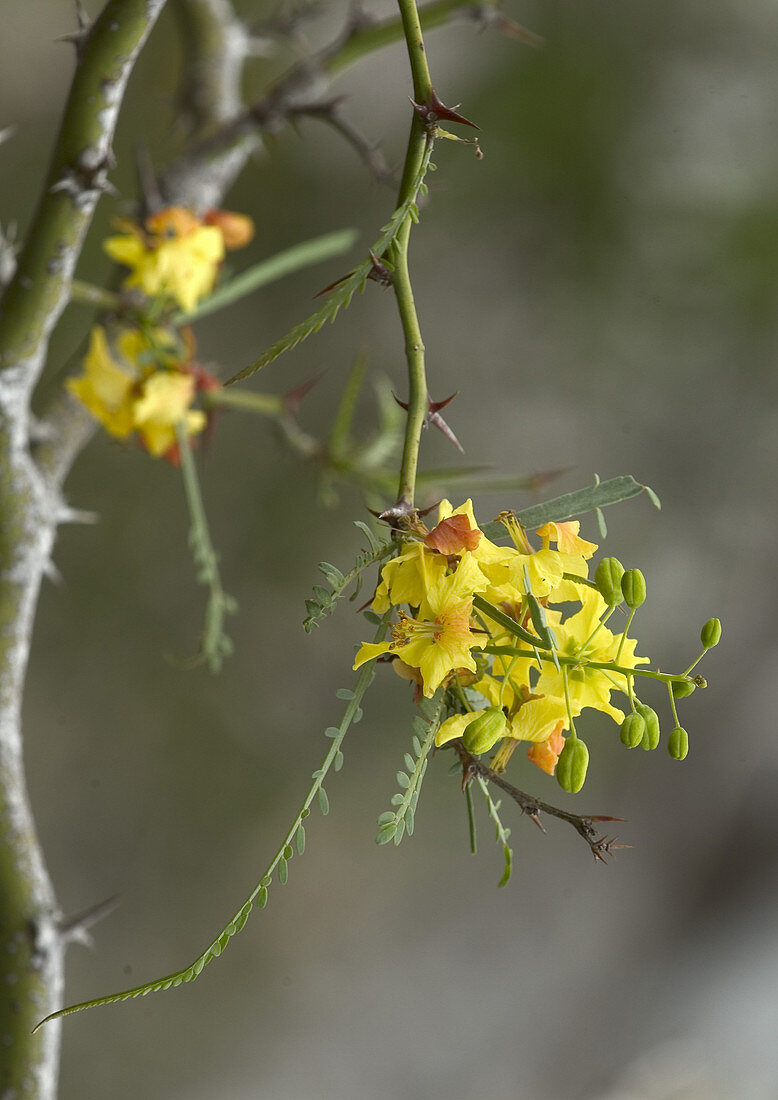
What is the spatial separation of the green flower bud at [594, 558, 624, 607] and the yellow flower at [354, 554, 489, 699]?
0.06 feet

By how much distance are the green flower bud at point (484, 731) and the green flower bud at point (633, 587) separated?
28 millimetres

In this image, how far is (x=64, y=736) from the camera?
2.14 feet

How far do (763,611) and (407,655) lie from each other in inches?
25.3

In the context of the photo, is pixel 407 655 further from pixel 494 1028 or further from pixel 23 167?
pixel 494 1028

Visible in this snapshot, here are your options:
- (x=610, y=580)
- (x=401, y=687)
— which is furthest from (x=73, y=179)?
(x=401, y=687)

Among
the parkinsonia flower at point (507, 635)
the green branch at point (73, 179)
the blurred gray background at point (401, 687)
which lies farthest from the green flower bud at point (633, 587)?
the blurred gray background at point (401, 687)

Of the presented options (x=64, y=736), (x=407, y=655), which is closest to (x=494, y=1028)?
(x=64, y=736)

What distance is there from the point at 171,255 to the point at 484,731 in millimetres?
190

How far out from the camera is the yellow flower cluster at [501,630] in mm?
141

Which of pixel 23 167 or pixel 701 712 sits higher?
pixel 23 167

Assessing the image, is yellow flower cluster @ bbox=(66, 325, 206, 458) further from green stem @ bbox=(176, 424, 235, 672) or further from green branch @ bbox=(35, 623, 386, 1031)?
green branch @ bbox=(35, 623, 386, 1031)

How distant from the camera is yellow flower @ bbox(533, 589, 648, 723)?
0.15 m

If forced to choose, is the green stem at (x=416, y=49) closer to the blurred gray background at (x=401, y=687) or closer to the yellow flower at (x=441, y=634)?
the yellow flower at (x=441, y=634)

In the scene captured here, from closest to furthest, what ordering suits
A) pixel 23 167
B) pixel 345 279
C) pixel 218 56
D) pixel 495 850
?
pixel 345 279 → pixel 218 56 → pixel 23 167 → pixel 495 850
